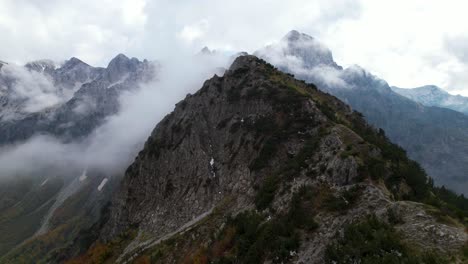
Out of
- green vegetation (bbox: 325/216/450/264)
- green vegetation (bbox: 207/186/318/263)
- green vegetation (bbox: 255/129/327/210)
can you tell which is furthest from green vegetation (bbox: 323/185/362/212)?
green vegetation (bbox: 255/129/327/210)

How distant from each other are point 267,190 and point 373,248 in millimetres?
27898

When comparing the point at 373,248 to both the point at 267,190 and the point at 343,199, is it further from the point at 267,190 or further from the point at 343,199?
the point at 267,190

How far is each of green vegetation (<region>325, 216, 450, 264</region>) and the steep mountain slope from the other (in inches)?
4.3

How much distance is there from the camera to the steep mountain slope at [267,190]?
2953 centimetres

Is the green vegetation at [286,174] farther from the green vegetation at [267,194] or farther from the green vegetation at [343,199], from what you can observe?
the green vegetation at [343,199]

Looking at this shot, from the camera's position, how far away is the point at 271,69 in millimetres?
104125

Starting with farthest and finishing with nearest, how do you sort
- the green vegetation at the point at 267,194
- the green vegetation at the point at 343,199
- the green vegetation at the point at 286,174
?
the green vegetation at the point at 286,174
the green vegetation at the point at 267,194
the green vegetation at the point at 343,199

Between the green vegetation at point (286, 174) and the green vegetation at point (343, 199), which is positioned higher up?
the green vegetation at point (286, 174)

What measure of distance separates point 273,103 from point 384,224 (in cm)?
5366

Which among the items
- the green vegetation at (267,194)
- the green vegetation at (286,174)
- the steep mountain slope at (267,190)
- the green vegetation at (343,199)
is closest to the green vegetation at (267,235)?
the steep mountain slope at (267,190)

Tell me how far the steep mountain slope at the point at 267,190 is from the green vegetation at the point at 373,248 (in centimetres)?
11

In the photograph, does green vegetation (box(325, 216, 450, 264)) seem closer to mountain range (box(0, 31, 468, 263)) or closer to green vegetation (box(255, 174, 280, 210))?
mountain range (box(0, 31, 468, 263))

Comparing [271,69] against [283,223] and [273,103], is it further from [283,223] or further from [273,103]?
[283,223]

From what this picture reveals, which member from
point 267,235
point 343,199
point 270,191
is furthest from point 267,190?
point 343,199
